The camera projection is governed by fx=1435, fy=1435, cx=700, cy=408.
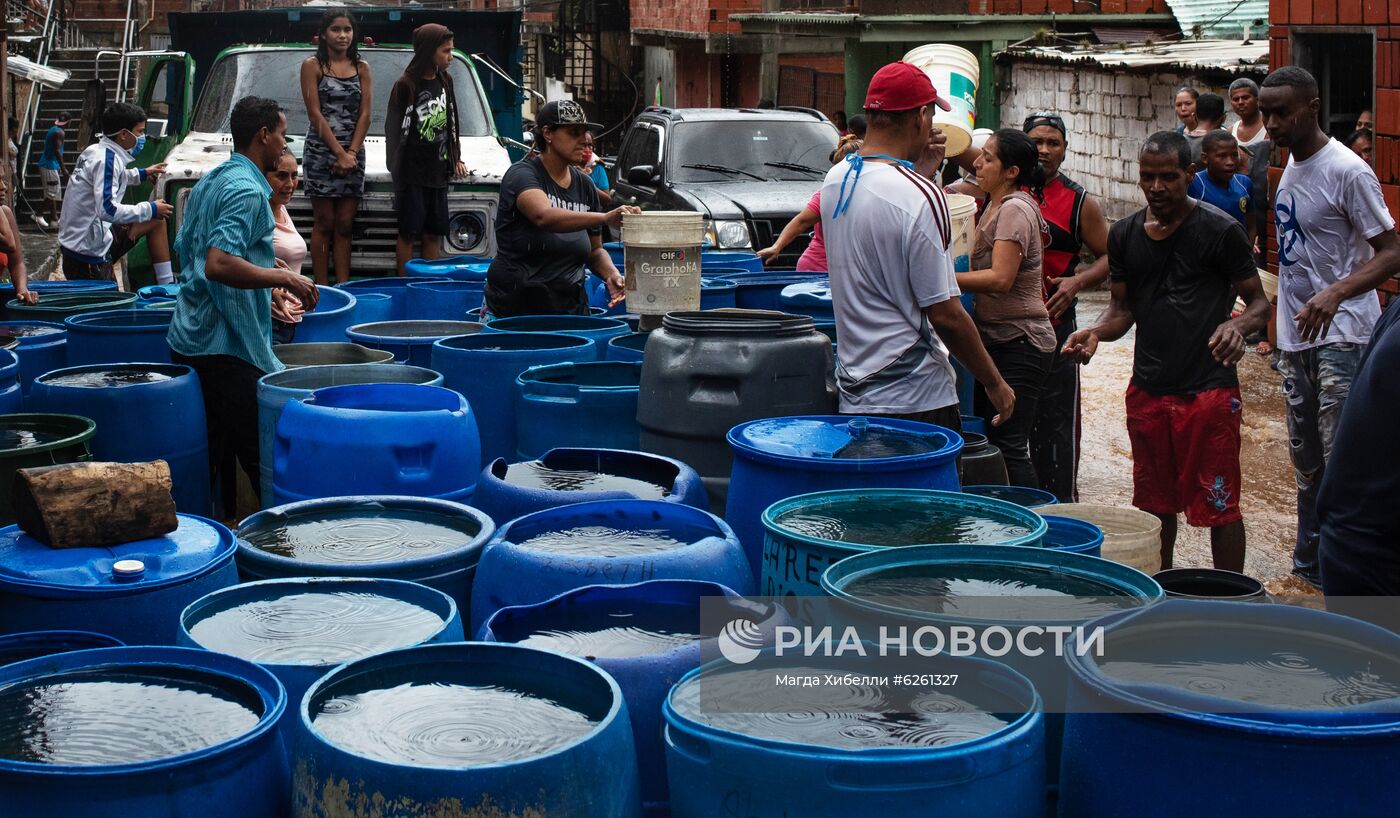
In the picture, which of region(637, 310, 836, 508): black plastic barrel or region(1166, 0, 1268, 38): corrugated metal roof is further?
region(1166, 0, 1268, 38): corrugated metal roof

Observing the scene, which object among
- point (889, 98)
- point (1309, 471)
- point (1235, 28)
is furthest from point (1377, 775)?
point (1235, 28)

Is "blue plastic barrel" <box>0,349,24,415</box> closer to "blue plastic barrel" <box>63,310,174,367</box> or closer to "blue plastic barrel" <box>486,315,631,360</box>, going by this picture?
"blue plastic barrel" <box>63,310,174,367</box>

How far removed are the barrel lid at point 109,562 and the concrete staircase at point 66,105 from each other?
63.5 ft

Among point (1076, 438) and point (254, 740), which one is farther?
point (1076, 438)

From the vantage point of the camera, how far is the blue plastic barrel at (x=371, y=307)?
698 centimetres

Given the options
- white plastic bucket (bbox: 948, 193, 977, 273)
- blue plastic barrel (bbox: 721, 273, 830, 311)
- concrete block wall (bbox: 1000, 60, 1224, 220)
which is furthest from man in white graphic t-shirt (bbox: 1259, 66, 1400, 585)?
concrete block wall (bbox: 1000, 60, 1224, 220)

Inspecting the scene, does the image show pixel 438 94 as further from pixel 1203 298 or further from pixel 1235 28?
pixel 1235 28

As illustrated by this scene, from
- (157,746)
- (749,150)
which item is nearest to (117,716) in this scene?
(157,746)

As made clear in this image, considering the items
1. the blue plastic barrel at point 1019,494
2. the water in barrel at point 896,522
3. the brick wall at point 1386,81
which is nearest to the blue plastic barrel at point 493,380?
the blue plastic barrel at point 1019,494

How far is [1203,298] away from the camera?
5.52 metres

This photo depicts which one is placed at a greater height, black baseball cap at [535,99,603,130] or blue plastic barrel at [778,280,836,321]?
black baseball cap at [535,99,603,130]

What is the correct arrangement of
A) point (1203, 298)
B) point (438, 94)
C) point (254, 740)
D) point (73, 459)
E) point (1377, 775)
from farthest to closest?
point (438, 94)
point (1203, 298)
point (73, 459)
point (254, 740)
point (1377, 775)

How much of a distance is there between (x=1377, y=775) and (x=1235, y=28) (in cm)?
1937

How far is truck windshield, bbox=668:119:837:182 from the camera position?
12.5m
